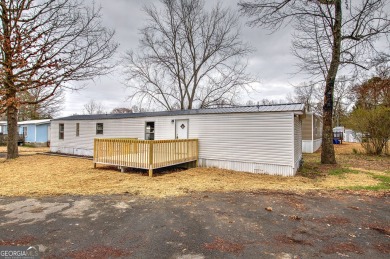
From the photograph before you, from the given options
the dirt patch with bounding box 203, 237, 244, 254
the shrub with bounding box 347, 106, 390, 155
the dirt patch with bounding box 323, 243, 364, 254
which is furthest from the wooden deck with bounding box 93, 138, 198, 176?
the shrub with bounding box 347, 106, 390, 155

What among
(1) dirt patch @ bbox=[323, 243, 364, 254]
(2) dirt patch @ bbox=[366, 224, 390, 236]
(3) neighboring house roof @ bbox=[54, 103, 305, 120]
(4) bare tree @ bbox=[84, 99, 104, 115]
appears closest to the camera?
(1) dirt patch @ bbox=[323, 243, 364, 254]

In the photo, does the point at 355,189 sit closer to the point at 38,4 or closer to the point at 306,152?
the point at 306,152

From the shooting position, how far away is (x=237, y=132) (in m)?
8.93

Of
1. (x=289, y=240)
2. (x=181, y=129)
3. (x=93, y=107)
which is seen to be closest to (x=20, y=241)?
(x=289, y=240)

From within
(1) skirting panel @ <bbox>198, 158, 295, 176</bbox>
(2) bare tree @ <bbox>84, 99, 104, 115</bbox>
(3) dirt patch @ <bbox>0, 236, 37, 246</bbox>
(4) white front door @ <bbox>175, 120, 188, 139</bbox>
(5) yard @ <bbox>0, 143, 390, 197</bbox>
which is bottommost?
(5) yard @ <bbox>0, 143, 390, 197</bbox>

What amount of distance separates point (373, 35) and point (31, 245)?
14083mm

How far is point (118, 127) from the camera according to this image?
1304 centimetres

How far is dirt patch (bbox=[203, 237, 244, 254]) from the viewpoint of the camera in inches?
115

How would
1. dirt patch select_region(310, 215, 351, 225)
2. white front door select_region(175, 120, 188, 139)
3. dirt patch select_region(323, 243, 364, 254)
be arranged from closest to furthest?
dirt patch select_region(323, 243, 364, 254), dirt patch select_region(310, 215, 351, 225), white front door select_region(175, 120, 188, 139)

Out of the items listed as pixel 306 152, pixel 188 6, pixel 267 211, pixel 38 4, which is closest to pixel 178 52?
pixel 188 6

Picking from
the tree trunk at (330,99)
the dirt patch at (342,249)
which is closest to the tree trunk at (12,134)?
the dirt patch at (342,249)

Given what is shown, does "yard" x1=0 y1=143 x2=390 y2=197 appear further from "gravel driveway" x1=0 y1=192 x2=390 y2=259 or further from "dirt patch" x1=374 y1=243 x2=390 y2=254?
"dirt patch" x1=374 y1=243 x2=390 y2=254

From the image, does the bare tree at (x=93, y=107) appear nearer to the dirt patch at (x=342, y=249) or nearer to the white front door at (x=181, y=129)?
the white front door at (x=181, y=129)

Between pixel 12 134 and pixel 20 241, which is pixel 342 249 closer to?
pixel 20 241
